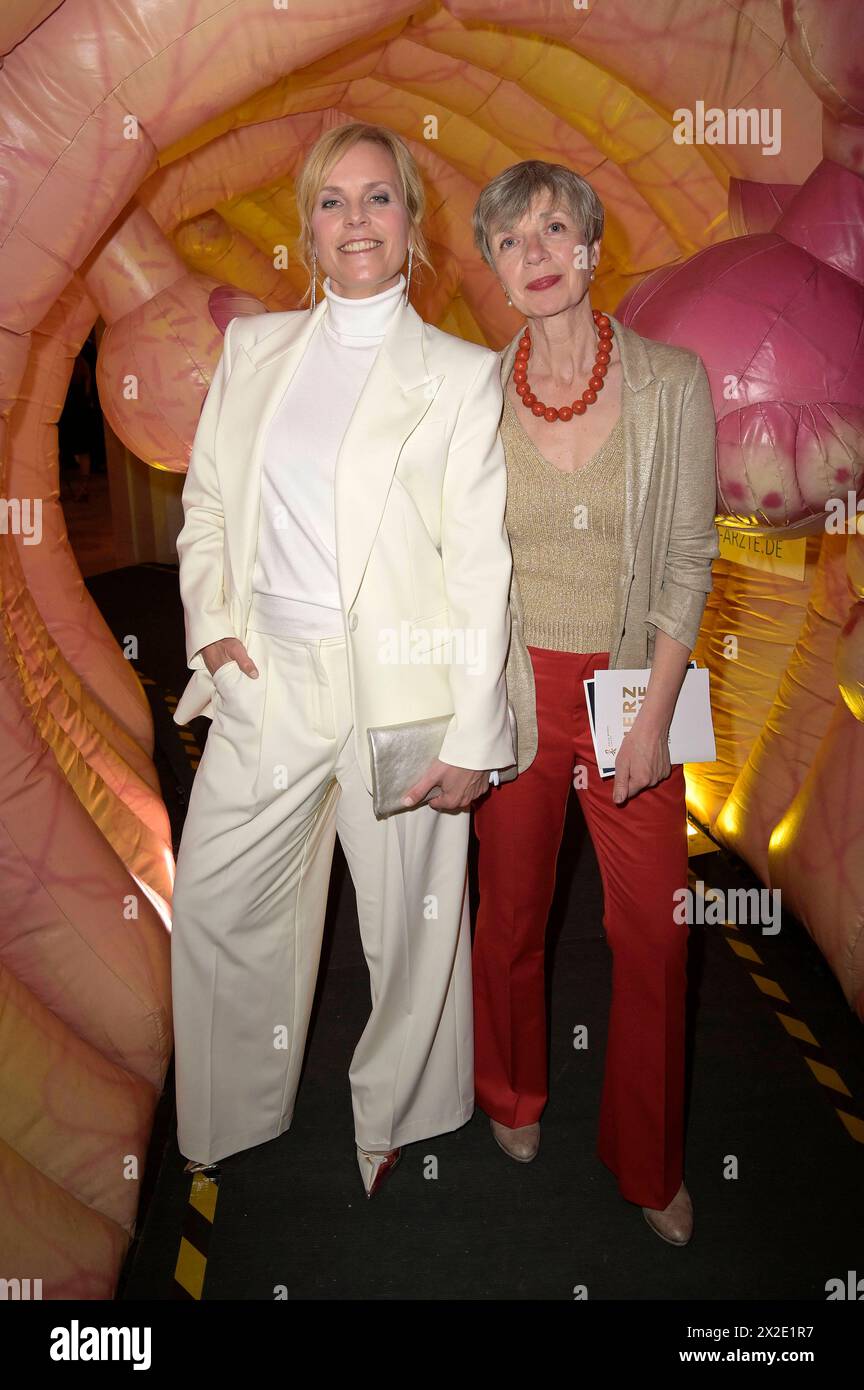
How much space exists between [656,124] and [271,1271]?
323cm

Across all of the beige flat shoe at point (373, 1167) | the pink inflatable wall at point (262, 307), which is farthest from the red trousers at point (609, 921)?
the pink inflatable wall at point (262, 307)

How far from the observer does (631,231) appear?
385cm

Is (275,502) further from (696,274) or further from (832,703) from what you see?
(832,703)

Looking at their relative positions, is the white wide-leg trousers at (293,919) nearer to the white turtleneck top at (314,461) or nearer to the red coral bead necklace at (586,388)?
the white turtleneck top at (314,461)

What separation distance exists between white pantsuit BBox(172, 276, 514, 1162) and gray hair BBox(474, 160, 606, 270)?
23 centimetres

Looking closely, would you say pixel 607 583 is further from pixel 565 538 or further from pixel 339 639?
pixel 339 639

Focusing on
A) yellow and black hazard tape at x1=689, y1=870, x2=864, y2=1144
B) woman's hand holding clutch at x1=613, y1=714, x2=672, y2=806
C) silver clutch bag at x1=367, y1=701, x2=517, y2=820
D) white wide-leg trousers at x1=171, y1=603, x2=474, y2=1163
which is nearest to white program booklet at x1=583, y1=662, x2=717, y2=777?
woman's hand holding clutch at x1=613, y1=714, x2=672, y2=806

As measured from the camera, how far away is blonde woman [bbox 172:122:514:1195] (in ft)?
6.79

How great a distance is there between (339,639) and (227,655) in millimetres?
247

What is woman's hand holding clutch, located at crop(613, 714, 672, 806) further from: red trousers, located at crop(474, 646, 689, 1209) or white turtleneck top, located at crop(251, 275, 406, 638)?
white turtleneck top, located at crop(251, 275, 406, 638)

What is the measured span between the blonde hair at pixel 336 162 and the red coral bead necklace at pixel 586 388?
282mm

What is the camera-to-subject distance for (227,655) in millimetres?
2270

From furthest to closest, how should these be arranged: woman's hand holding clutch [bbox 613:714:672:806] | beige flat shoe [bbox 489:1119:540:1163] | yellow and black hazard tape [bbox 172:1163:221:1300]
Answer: beige flat shoe [bbox 489:1119:540:1163], yellow and black hazard tape [bbox 172:1163:221:1300], woman's hand holding clutch [bbox 613:714:672:806]

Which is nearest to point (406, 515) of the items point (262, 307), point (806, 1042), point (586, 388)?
point (586, 388)
